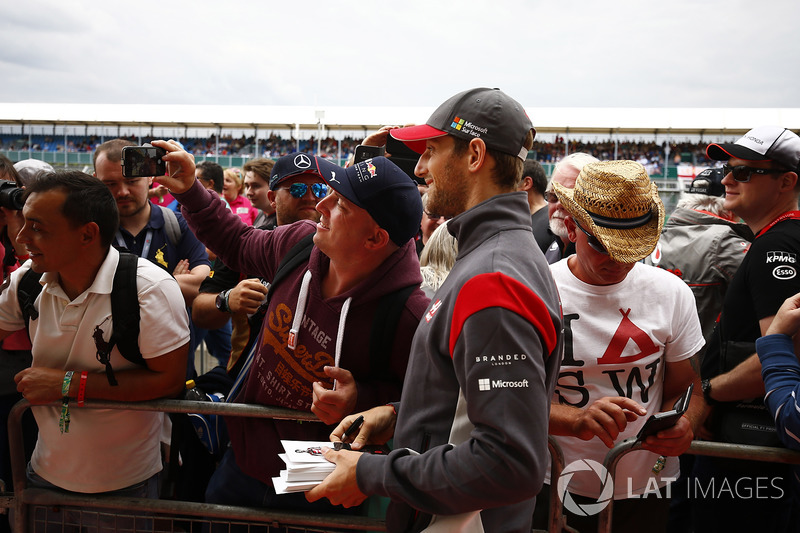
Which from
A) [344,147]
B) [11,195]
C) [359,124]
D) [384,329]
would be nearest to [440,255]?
[384,329]

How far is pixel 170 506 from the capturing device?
8.01 feet

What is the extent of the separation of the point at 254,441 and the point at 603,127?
31251 mm

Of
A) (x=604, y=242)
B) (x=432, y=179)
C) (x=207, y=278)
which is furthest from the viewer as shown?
(x=207, y=278)

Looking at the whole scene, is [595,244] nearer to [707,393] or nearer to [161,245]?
[707,393]

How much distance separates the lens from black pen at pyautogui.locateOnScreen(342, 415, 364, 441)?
1794mm

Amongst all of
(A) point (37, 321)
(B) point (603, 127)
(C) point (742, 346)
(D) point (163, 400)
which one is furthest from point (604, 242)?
(B) point (603, 127)

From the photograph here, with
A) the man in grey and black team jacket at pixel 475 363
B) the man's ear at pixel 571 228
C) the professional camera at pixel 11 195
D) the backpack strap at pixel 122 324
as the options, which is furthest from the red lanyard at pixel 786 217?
the professional camera at pixel 11 195

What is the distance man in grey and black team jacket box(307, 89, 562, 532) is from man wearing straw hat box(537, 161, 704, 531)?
63 centimetres

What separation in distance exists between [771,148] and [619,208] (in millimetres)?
1110

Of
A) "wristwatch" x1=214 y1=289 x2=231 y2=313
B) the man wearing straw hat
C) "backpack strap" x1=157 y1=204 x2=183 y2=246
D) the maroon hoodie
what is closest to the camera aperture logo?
the man wearing straw hat

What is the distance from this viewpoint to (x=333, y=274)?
2354mm

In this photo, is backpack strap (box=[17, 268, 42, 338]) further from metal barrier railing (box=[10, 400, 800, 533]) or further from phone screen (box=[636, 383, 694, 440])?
phone screen (box=[636, 383, 694, 440])

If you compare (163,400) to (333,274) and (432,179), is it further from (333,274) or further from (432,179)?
(432,179)

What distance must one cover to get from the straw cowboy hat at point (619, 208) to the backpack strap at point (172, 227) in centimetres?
262
